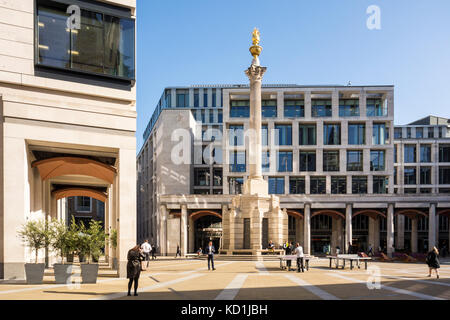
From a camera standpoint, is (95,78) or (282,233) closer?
(95,78)

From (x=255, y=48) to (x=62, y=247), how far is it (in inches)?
1255

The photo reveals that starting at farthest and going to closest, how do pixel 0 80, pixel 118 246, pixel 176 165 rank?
pixel 176 165 < pixel 118 246 < pixel 0 80

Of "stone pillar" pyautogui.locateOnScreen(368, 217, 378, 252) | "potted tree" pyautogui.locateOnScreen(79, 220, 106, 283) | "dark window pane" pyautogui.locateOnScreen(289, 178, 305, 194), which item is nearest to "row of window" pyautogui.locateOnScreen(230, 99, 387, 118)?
"dark window pane" pyautogui.locateOnScreen(289, 178, 305, 194)

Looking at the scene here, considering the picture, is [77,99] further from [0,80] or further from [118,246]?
[118,246]

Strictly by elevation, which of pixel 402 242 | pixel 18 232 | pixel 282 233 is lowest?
pixel 402 242

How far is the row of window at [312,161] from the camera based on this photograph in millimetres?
68938

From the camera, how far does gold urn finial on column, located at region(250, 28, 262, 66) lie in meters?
44.7

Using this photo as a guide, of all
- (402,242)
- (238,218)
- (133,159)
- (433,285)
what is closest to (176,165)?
(238,218)

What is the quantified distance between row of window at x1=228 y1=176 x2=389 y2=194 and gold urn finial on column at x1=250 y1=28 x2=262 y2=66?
27720 millimetres

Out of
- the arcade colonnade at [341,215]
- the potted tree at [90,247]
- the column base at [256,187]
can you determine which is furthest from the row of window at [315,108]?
the potted tree at [90,247]

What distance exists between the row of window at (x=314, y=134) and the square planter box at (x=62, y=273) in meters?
52.3

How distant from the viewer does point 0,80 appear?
64.2 feet

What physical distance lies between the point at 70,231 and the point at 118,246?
361cm

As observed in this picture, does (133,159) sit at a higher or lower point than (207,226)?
higher
